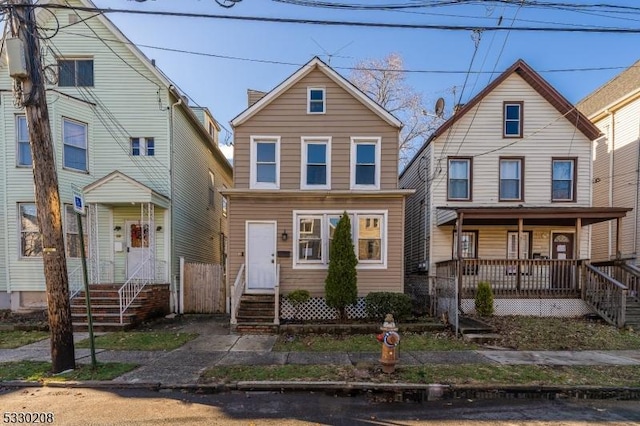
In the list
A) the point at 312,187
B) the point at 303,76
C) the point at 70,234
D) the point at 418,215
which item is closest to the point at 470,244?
the point at 418,215

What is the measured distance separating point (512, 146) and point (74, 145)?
1551 cm

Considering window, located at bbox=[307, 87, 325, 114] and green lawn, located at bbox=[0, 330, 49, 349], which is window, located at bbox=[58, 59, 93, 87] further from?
green lawn, located at bbox=[0, 330, 49, 349]

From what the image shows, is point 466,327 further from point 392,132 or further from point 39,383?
point 39,383

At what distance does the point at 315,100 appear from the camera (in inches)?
443

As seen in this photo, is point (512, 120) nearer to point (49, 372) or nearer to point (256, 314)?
point (256, 314)

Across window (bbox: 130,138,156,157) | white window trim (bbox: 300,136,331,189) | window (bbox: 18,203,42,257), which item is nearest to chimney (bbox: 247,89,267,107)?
white window trim (bbox: 300,136,331,189)

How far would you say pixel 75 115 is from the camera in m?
11.7

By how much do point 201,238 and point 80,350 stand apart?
826 centimetres

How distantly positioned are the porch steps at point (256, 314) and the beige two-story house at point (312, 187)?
44 centimetres

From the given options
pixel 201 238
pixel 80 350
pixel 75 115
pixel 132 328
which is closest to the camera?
pixel 80 350

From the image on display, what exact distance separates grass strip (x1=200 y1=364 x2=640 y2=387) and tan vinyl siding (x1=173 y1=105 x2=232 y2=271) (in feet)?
24.0

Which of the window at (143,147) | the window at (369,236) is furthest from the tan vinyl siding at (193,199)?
the window at (369,236)

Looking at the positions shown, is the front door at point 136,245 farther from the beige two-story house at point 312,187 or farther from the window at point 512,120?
the window at point 512,120

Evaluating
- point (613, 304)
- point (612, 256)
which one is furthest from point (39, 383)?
point (612, 256)
